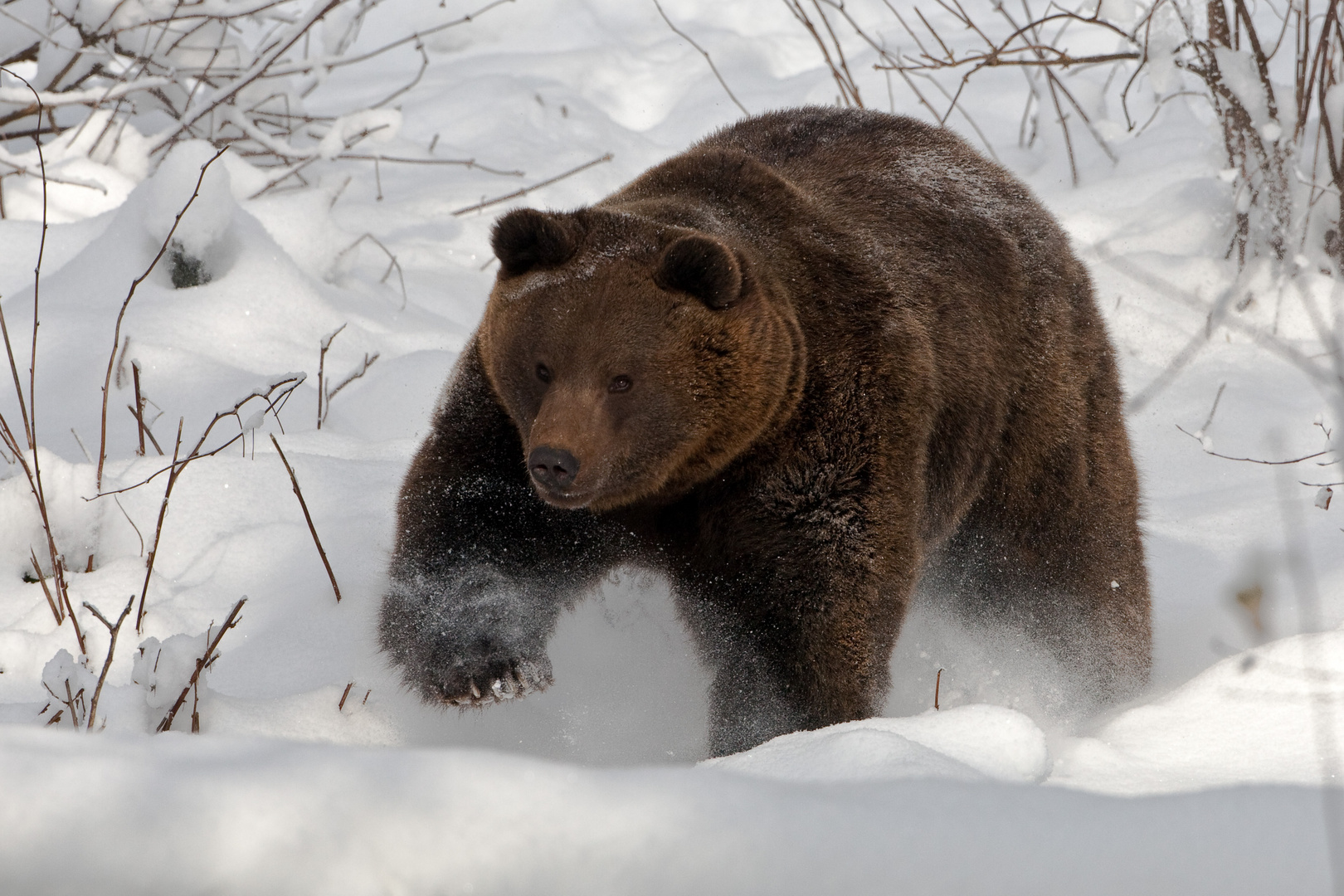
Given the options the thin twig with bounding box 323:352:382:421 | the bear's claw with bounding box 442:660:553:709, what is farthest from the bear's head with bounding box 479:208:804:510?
the thin twig with bounding box 323:352:382:421

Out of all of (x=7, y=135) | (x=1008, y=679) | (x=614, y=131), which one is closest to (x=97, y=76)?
(x=7, y=135)

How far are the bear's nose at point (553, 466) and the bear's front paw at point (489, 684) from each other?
0.59 meters

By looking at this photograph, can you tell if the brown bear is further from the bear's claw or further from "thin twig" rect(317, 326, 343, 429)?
"thin twig" rect(317, 326, 343, 429)

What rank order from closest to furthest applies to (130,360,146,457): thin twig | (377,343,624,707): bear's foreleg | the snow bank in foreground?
Answer: the snow bank in foreground → (377,343,624,707): bear's foreleg → (130,360,146,457): thin twig

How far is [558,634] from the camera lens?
379 centimetres

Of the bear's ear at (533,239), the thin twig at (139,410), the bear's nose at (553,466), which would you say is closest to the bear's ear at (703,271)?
the bear's ear at (533,239)

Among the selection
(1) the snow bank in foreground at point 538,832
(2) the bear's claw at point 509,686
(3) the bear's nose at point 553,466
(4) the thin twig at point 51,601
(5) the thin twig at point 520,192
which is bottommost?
(1) the snow bank in foreground at point 538,832

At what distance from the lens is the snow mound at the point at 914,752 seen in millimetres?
1807

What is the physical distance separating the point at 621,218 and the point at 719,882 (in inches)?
87.1

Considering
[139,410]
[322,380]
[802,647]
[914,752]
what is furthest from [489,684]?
[322,380]

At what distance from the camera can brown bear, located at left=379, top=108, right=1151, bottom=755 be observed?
2.98m

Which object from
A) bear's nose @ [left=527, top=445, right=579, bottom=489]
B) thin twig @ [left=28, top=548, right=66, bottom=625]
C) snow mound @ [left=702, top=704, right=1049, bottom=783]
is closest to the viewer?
snow mound @ [left=702, top=704, right=1049, bottom=783]

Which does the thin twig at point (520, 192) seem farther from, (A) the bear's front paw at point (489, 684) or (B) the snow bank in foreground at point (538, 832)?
(B) the snow bank in foreground at point (538, 832)

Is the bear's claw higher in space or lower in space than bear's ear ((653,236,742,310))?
lower
